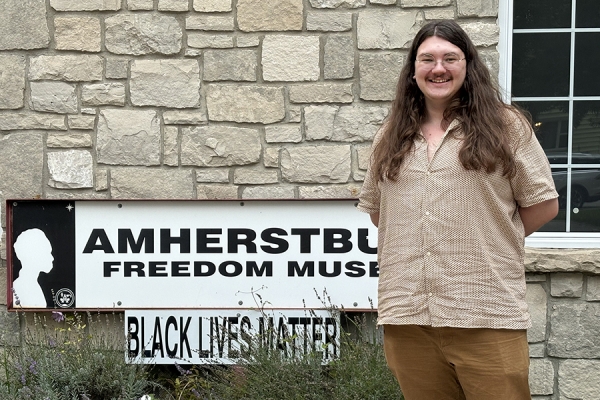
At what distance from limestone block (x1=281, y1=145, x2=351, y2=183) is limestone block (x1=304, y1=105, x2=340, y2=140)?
6cm

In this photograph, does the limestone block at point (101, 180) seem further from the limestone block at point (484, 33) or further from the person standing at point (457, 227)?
the person standing at point (457, 227)

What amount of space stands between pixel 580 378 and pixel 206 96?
8.04 ft

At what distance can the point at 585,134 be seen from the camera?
4.12 meters

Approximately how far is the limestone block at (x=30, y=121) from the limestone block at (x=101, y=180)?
30cm

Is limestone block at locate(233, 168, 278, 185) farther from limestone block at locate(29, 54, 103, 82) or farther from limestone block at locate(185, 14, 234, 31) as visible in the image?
limestone block at locate(29, 54, 103, 82)

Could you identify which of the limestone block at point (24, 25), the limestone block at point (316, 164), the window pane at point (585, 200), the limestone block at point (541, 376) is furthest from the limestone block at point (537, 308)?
the limestone block at point (24, 25)

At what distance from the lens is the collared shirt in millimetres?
2295

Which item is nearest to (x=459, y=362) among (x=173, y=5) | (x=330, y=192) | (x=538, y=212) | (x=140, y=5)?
(x=538, y=212)

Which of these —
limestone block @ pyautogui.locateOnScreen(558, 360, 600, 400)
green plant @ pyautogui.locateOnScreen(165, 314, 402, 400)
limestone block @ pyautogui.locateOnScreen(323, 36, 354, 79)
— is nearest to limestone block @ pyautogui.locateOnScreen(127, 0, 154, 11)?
limestone block @ pyautogui.locateOnScreen(323, 36, 354, 79)

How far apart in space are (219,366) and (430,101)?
219cm

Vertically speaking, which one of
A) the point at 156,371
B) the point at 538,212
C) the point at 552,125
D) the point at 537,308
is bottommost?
the point at 156,371

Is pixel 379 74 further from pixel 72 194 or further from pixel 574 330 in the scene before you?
pixel 72 194

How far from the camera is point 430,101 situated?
2.46 metres

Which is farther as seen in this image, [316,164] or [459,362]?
[316,164]
